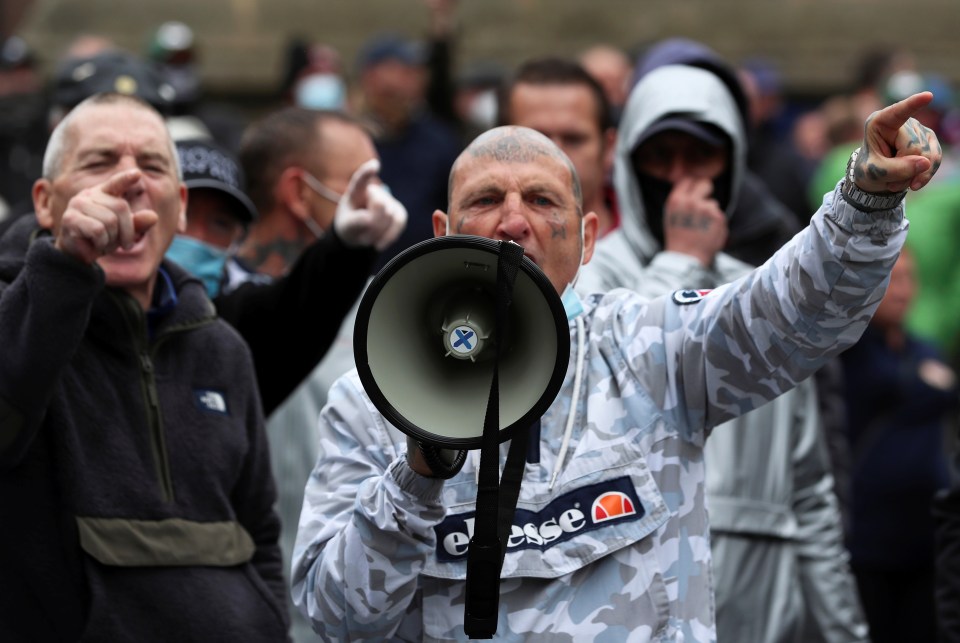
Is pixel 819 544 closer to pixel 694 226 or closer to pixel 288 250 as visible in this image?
pixel 694 226

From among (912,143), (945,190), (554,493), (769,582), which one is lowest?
(769,582)

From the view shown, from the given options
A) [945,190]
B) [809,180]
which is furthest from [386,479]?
[809,180]

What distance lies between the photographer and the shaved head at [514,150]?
3.64 metres

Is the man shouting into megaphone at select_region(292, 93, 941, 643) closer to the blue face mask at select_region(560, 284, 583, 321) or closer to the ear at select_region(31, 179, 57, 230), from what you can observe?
the blue face mask at select_region(560, 284, 583, 321)

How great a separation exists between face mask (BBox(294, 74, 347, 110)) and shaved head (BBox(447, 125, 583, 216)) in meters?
5.58

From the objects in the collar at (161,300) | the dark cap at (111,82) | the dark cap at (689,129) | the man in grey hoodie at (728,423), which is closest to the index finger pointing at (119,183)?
the collar at (161,300)

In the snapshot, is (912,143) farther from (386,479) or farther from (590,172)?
(590,172)

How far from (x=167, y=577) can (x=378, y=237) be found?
1339 millimetres

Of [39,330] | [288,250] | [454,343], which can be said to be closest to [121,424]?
[39,330]

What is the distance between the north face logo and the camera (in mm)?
4152

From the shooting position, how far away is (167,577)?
12.8 ft

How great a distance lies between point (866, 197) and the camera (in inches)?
123

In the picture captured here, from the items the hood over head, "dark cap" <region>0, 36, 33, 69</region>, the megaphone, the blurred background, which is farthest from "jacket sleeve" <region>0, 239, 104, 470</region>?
the blurred background

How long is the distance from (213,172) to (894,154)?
2786mm
